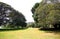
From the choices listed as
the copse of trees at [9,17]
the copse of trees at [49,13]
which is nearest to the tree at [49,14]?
the copse of trees at [49,13]

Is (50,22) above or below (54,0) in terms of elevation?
below

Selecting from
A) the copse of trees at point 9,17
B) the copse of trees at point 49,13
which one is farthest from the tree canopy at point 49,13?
the copse of trees at point 9,17

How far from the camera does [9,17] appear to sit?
19.8 metres

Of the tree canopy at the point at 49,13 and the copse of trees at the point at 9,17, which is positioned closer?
the tree canopy at the point at 49,13

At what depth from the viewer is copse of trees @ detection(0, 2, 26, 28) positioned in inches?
773

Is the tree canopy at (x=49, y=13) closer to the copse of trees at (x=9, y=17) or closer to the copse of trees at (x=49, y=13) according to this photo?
the copse of trees at (x=49, y=13)

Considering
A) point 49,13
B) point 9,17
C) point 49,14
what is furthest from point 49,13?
point 9,17

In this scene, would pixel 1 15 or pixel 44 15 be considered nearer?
pixel 44 15

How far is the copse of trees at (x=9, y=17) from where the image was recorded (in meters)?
19.6

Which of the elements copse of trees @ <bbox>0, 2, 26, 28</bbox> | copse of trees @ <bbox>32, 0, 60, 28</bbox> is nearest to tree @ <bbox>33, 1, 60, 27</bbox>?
copse of trees @ <bbox>32, 0, 60, 28</bbox>

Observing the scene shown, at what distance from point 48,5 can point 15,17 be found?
730cm

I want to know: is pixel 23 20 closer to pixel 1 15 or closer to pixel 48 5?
pixel 1 15

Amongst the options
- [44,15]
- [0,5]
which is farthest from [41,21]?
[0,5]

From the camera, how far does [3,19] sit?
1953 centimetres
